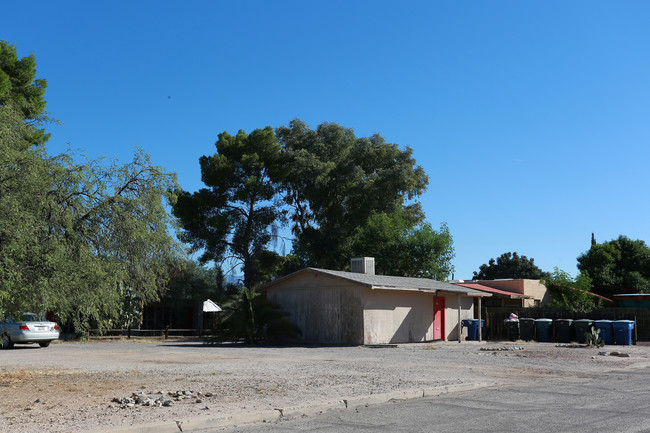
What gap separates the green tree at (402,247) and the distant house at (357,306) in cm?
1346

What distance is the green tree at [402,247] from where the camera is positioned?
157ft

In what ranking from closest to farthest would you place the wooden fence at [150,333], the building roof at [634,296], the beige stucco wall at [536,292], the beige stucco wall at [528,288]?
the wooden fence at [150,333] → the beige stucco wall at [528,288] → the beige stucco wall at [536,292] → the building roof at [634,296]

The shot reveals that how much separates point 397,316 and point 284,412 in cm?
2213

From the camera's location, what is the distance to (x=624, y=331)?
30781mm

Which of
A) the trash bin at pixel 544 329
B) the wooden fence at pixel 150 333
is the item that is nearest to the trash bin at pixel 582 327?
the trash bin at pixel 544 329

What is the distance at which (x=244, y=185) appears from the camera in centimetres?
4741

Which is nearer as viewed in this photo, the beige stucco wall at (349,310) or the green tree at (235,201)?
the beige stucco wall at (349,310)

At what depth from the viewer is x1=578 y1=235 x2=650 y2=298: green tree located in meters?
56.5

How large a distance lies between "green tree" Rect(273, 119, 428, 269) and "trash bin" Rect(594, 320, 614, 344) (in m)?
22.0

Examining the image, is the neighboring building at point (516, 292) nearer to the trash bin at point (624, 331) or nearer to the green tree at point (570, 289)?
the green tree at point (570, 289)

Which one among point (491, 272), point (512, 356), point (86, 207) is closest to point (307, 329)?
point (512, 356)

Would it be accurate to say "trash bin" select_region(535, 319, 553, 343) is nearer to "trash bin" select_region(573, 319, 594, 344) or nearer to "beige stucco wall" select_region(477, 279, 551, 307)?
"trash bin" select_region(573, 319, 594, 344)

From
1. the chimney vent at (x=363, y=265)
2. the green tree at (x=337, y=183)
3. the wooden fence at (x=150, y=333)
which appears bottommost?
the wooden fence at (x=150, y=333)

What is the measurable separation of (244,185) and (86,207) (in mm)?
33920
